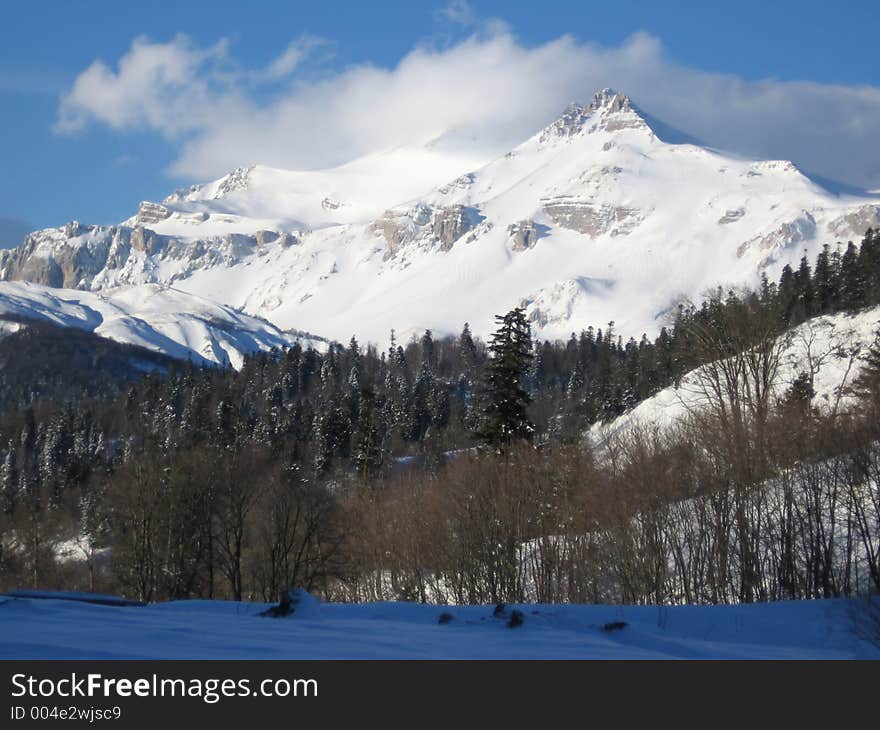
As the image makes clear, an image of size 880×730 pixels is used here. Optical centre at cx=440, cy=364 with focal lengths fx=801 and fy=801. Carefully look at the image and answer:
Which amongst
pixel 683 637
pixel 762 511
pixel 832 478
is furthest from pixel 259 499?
pixel 683 637

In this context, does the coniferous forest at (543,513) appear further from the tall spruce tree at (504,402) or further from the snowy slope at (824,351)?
the snowy slope at (824,351)

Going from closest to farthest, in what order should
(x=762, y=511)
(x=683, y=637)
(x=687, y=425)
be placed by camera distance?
(x=683, y=637) → (x=762, y=511) → (x=687, y=425)

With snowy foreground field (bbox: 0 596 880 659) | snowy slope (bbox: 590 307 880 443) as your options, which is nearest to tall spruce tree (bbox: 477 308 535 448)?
snowy foreground field (bbox: 0 596 880 659)

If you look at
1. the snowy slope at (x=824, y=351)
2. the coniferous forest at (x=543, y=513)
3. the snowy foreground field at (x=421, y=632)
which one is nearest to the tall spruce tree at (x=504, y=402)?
the coniferous forest at (x=543, y=513)

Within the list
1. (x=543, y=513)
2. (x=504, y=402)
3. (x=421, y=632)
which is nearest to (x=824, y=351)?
(x=504, y=402)

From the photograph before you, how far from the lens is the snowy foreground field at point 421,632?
10.1m

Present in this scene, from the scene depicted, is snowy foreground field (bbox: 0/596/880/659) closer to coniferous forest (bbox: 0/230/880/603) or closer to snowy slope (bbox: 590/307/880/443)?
coniferous forest (bbox: 0/230/880/603)

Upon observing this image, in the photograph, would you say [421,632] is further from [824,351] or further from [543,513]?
[824,351]

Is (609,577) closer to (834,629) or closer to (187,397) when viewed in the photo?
(834,629)

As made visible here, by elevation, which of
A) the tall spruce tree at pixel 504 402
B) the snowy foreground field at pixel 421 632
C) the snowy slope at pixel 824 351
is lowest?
the snowy foreground field at pixel 421 632

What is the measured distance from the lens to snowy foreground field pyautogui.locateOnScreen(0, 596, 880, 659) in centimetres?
1012

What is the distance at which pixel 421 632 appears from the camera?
510 inches

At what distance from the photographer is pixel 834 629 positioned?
48.4ft
